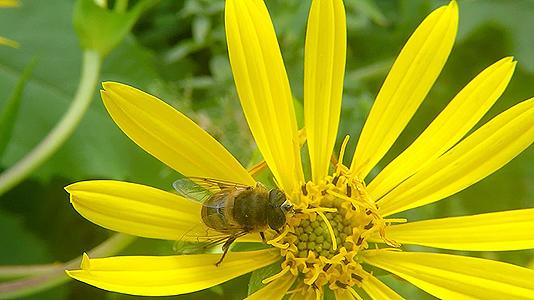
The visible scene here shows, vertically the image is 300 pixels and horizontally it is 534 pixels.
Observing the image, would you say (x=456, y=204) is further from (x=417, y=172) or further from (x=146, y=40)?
(x=146, y=40)

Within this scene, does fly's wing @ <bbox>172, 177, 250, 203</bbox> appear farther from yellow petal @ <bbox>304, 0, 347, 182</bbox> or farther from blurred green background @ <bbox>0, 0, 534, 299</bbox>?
blurred green background @ <bbox>0, 0, 534, 299</bbox>

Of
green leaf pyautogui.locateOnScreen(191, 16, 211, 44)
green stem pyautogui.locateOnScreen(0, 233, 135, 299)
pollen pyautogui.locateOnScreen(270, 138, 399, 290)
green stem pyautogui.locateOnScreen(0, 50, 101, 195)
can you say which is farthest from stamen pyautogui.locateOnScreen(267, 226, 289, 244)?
green leaf pyautogui.locateOnScreen(191, 16, 211, 44)

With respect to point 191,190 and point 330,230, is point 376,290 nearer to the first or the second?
point 330,230

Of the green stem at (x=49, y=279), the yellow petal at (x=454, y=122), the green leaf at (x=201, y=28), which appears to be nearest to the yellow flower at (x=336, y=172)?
the yellow petal at (x=454, y=122)

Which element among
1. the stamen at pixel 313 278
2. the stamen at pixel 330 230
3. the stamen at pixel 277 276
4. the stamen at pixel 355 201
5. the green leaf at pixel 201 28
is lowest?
the stamen at pixel 313 278

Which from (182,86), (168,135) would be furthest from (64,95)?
(168,135)

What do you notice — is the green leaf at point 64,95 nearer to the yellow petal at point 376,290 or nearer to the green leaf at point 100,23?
the green leaf at point 100,23
